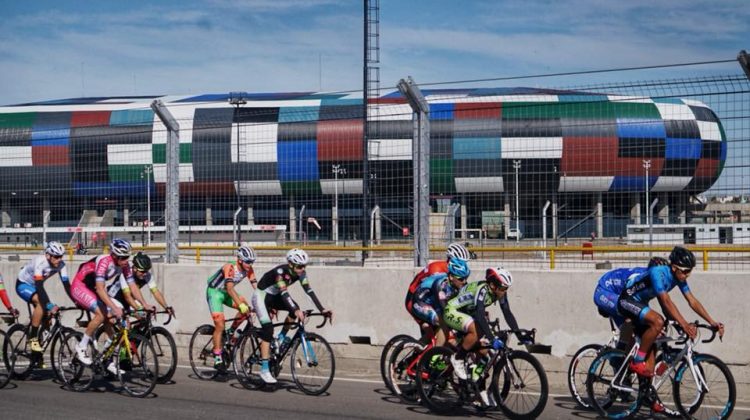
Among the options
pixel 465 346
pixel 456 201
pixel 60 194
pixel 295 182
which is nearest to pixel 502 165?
pixel 456 201

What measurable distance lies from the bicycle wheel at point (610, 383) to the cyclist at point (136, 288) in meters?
4.69

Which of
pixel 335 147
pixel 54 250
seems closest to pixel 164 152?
pixel 335 147

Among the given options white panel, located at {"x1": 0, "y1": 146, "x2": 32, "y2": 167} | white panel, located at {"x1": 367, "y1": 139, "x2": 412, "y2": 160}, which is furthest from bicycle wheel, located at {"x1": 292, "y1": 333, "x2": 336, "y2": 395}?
white panel, located at {"x1": 0, "y1": 146, "x2": 32, "y2": 167}

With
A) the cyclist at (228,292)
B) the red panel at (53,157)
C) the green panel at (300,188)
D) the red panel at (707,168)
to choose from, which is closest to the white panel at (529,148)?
the red panel at (707,168)

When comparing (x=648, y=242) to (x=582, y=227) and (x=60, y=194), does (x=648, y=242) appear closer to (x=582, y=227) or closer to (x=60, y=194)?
(x=582, y=227)

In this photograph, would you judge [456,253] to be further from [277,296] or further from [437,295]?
[277,296]

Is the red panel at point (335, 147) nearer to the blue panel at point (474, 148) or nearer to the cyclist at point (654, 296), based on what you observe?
the blue panel at point (474, 148)

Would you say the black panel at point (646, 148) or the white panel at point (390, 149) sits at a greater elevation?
the white panel at point (390, 149)

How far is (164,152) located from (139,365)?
17.5ft

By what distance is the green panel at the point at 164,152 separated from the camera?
45.5ft

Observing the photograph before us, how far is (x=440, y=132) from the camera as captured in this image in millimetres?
11891

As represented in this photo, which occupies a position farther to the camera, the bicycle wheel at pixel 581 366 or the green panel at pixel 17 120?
the green panel at pixel 17 120

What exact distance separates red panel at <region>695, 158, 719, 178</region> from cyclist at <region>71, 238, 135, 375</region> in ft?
22.0

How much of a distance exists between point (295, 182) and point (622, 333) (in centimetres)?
700
